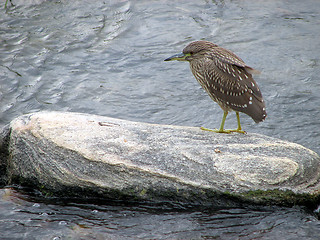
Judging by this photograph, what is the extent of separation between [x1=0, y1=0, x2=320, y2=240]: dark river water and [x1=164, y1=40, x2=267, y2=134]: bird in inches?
47.6

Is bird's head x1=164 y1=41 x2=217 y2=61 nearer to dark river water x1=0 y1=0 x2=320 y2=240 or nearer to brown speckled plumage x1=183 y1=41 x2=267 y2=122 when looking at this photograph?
brown speckled plumage x1=183 y1=41 x2=267 y2=122

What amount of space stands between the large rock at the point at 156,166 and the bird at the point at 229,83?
1.75 ft

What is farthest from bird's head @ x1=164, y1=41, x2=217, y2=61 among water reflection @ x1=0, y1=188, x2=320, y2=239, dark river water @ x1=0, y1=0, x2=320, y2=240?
water reflection @ x1=0, y1=188, x2=320, y2=239

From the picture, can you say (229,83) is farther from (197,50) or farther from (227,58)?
(197,50)

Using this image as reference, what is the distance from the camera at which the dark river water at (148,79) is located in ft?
13.5

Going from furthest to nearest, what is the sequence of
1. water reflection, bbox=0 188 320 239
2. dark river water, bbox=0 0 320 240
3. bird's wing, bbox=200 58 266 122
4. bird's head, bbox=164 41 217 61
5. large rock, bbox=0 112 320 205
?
bird's head, bbox=164 41 217 61, bird's wing, bbox=200 58 266 122, large rock, bbox=0 112 320 205, dark river water, bbox=0 0 320 240, water reflection, bbox=0 188 320 239

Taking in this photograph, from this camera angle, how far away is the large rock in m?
4.23

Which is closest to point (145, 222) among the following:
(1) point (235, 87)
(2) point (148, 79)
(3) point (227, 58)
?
(1) point (235, 87)

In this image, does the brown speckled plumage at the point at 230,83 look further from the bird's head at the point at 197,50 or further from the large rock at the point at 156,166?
the large rock at the point at 156,166

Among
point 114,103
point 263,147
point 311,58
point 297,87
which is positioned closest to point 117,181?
point 263,147

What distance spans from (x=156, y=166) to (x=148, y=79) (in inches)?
145

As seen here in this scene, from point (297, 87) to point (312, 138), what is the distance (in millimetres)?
1554

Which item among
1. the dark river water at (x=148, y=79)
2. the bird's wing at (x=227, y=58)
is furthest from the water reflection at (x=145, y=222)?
the bird's wing at (x=227, y=58)

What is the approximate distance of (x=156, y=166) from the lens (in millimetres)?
4324
